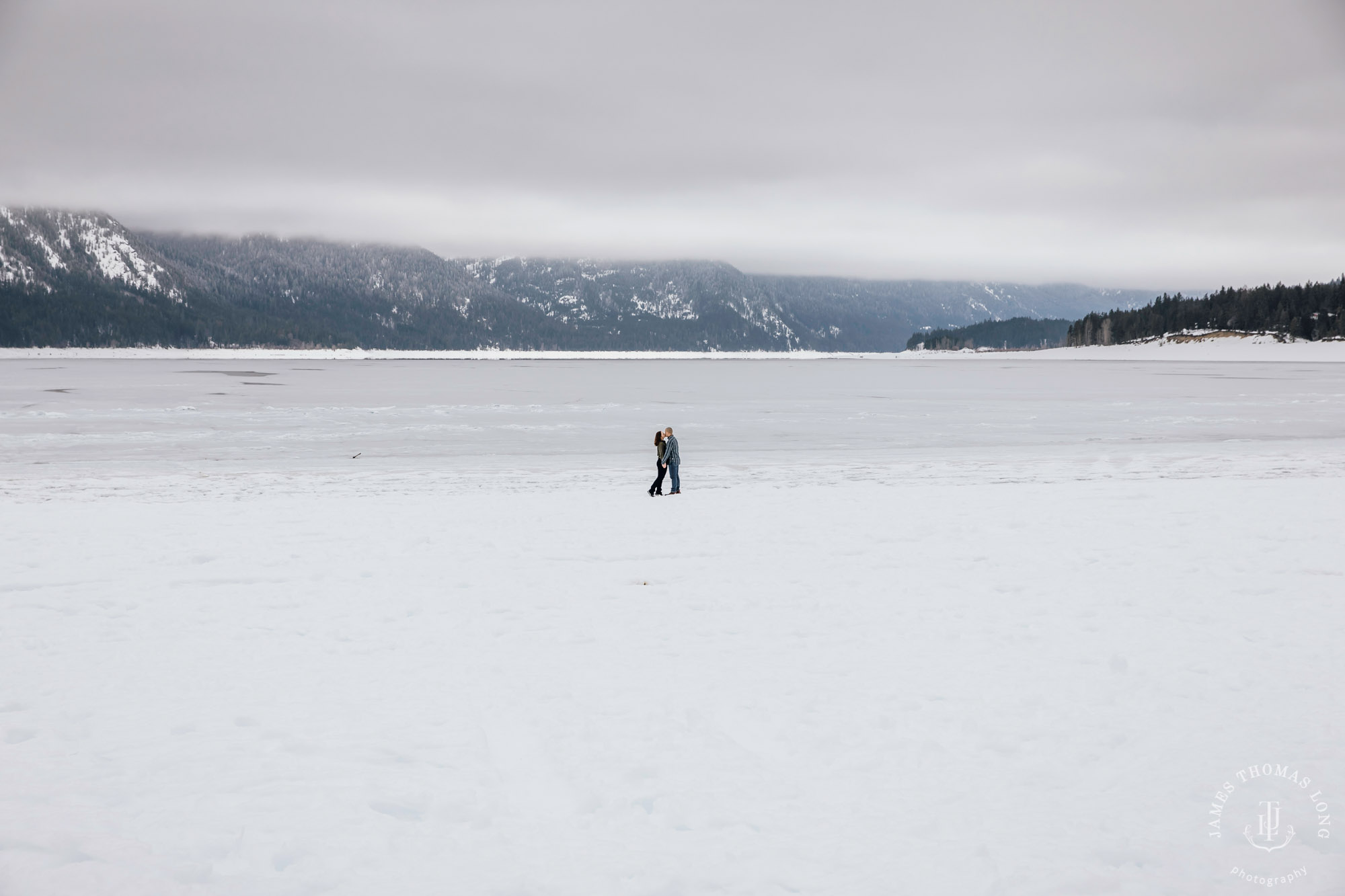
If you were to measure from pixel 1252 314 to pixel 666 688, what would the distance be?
200 meters

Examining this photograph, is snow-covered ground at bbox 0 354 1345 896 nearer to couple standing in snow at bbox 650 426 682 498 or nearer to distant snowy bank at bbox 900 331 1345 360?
couple standing in snow at bbox 650 426 682 498

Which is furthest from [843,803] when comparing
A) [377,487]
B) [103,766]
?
[377,487]

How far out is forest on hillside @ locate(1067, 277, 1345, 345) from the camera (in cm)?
15425

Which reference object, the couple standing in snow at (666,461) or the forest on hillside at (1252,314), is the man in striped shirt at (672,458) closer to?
the couple standing in snow at (666,461)

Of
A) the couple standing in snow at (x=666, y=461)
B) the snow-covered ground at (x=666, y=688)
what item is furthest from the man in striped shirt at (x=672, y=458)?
the snow-covered ground at (x=666, y=688)

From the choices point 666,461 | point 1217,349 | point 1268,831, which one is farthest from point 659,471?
point 1217,349

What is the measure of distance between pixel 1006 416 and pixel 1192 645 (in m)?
33.7

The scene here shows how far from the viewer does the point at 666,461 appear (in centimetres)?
1817

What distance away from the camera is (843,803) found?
5.73 m

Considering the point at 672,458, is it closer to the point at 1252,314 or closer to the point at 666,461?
the point at 666,461

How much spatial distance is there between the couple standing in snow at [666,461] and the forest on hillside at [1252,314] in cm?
17554

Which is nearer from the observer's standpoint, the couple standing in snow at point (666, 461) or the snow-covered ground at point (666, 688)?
the snow-covered ground at point (666, 688)

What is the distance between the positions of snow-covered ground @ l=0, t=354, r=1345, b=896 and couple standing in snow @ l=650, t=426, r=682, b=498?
41 cm

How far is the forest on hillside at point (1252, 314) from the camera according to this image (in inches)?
6073
